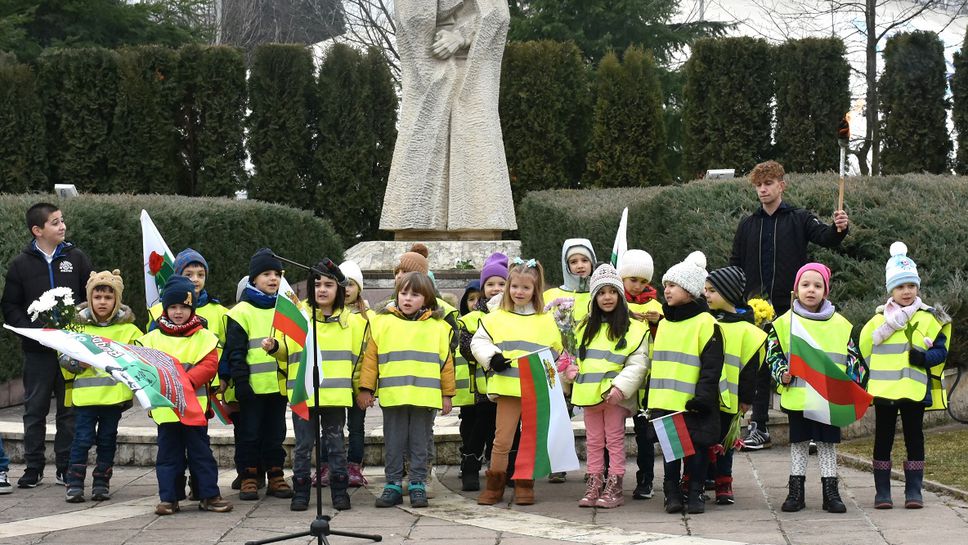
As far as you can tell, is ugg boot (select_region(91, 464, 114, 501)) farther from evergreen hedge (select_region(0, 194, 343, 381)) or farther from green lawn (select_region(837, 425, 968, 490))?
green lawn (select_region(837, 425, 968, 490))

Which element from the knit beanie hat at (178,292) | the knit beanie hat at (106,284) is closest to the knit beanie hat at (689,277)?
the knit beanie hat at (178,292)

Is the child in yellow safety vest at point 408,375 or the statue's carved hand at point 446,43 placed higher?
the statue's carved hand at point 446,43

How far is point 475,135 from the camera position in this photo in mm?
16203

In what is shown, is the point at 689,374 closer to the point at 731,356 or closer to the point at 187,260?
the point at 731,356

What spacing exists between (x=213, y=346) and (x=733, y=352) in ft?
9.60

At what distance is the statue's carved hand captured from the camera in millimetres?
15914

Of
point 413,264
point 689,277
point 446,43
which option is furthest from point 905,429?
point 446,43

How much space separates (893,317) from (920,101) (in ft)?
39.2

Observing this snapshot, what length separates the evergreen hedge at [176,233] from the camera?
11.3 meters

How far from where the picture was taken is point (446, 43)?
15.9m

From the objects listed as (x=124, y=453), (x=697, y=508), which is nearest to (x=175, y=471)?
(x=124, y=453)

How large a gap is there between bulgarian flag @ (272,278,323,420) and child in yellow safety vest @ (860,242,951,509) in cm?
309

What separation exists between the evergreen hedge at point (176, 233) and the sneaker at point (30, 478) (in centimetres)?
222

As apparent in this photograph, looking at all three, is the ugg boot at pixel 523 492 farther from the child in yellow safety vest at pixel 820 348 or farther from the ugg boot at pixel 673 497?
the child in yellow safety vest at pixel 820 348
